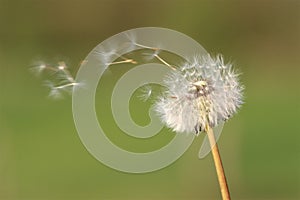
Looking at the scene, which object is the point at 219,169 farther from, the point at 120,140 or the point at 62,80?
the point at 120,140

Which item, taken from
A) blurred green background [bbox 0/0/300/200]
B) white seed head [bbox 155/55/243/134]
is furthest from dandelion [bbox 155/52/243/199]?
blurred green background [bbox 0/0/300/200]

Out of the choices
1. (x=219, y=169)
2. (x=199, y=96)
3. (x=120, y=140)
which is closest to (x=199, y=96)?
(x=199, y=96)

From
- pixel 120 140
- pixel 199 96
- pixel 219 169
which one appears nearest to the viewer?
pixel 219 169

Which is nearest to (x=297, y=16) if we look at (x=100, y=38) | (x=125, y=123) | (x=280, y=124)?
(x=280, y=124)

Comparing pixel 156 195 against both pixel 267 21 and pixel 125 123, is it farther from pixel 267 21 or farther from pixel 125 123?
pixel 125 123

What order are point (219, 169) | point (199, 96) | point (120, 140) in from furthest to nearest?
point (120, 140)
point (199, 96)
point (219, 169)

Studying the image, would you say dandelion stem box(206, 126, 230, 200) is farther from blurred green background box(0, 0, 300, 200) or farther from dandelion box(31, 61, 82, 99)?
blurred green background box(0, 0, 300, 200)

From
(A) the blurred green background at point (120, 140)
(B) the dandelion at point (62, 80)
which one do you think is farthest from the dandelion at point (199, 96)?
(A) the blurred green background at point (120, 140)
